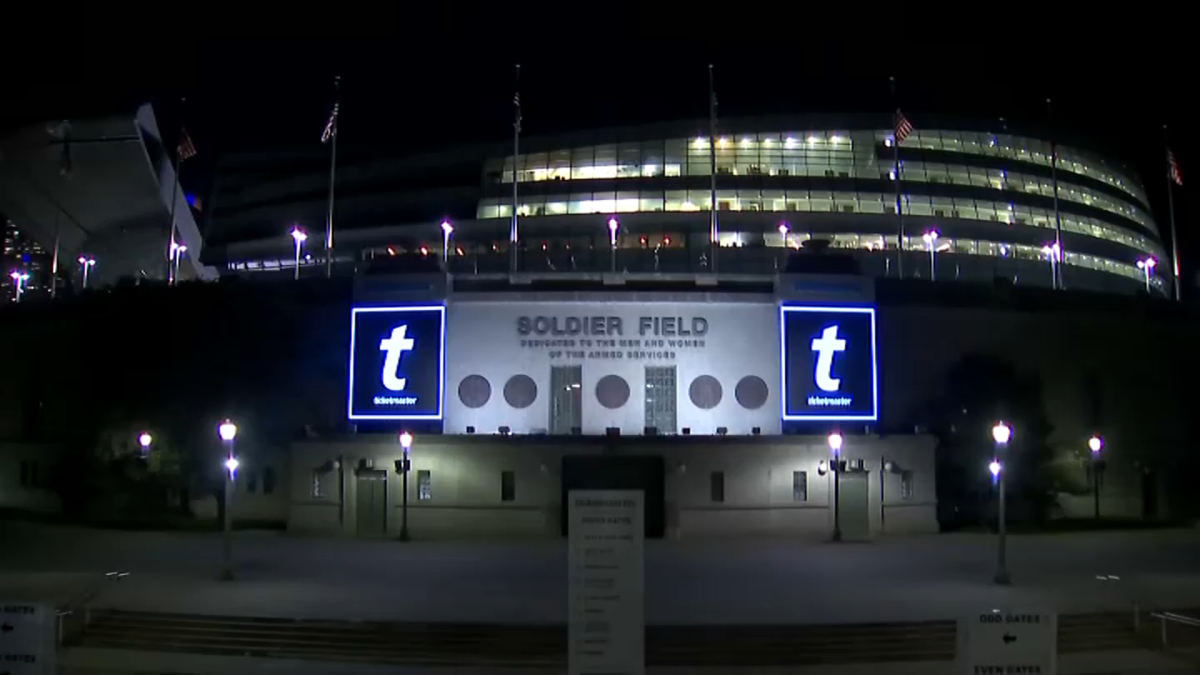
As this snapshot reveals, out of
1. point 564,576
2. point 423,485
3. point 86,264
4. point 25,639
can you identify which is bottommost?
point 564,576

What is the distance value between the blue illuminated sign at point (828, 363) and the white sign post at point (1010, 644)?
91.9ft

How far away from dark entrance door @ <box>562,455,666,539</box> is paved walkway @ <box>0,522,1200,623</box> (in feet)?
7.89

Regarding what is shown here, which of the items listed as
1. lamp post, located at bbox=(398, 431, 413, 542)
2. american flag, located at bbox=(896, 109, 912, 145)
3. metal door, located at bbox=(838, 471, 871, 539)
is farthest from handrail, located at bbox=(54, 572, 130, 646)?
american flag, located at bbox=(896, 109, 912, 145)

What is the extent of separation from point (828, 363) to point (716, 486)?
6890 millimetres

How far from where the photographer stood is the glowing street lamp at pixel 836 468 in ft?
119

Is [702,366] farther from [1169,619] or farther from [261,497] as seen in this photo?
[1169,619]

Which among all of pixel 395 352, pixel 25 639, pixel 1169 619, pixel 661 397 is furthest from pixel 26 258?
pixel 1169 619

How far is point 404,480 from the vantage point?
1398 inches

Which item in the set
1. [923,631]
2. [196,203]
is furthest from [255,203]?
[923,631]

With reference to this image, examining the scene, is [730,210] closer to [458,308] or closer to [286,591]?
[458,308]

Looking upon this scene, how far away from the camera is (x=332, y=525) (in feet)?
126

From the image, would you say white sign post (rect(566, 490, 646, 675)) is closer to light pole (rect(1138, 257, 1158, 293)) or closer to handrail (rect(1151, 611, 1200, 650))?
handrail (rect(1151, 611, 1200, 650))

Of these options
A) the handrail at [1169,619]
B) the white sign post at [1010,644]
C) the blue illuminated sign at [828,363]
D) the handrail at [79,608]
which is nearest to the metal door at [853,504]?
the blue illuminated sign at [828,363]

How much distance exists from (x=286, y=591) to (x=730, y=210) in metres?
46.5
